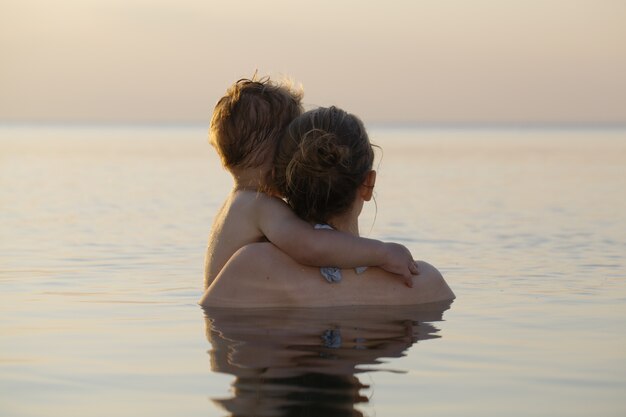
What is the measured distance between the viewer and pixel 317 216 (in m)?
5.90

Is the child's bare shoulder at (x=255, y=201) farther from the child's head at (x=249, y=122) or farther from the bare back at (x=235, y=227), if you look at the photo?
the child's head at (x=249, y=122)

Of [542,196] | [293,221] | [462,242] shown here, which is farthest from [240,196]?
[542,196]

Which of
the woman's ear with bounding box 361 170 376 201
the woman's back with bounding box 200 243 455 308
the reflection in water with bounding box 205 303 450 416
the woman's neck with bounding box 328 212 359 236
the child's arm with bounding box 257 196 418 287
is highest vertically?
the woman's ear with bounding box 361 170 376 201

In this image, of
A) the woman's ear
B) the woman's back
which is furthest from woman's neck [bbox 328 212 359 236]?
the woman's back

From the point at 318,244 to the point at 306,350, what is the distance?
92 centimetres

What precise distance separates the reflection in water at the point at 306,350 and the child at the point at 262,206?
305 millimetres

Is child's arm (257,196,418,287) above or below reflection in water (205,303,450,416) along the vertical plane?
above

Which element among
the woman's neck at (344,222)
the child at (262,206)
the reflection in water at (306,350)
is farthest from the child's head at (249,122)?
the reflection in water at (306,350)

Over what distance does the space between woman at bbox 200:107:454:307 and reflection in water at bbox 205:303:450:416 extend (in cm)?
Result: 8

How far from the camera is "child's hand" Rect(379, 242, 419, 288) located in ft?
18.9

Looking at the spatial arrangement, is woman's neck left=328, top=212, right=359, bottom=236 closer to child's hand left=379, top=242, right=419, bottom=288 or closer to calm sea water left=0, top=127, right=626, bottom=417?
child's hand left=379, top=242, right=419, bottom=288

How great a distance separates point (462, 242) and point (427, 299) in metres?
4.01

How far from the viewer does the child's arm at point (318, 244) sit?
5.61 meters

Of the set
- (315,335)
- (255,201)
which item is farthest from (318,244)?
(315,335)
